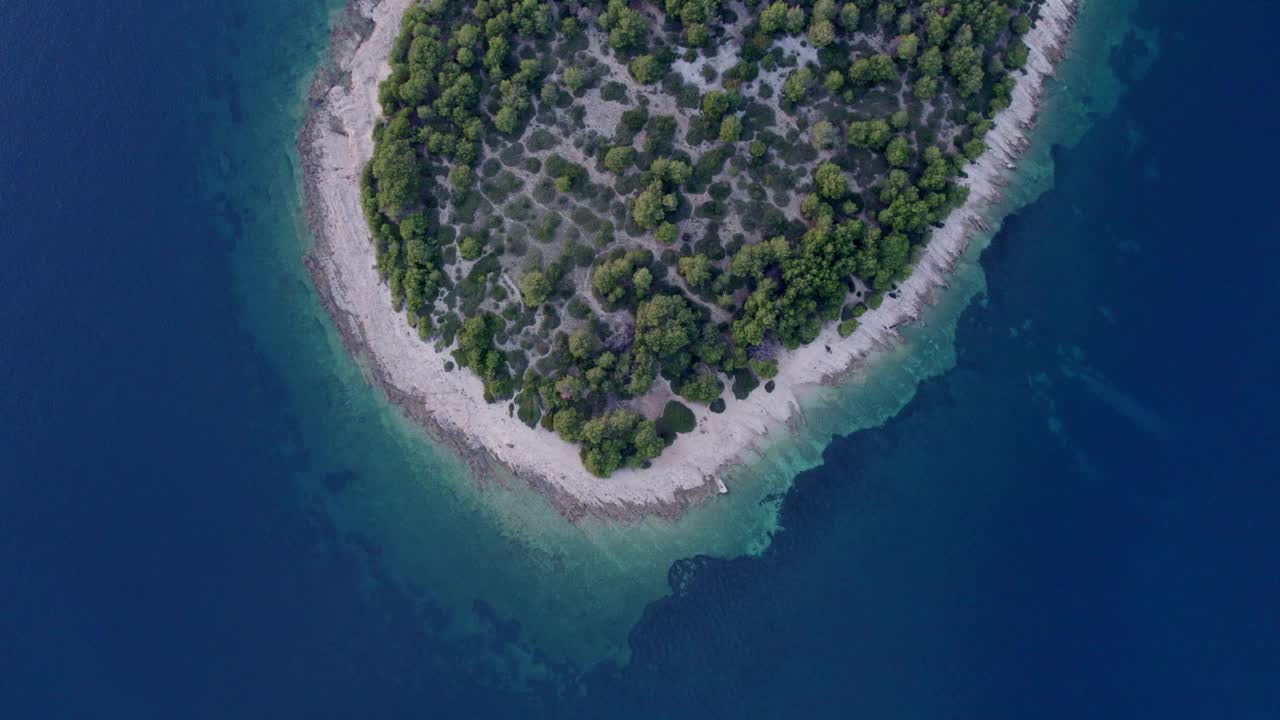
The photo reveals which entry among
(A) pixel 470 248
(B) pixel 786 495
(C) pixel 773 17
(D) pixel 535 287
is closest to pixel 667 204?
(D) pixel 535 287

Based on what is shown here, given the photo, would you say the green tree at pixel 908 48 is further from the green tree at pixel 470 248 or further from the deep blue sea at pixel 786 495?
the green tree at pixel 470 248

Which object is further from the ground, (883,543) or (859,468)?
(859,468)

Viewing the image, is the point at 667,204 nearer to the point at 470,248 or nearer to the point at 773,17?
the point at 470,248

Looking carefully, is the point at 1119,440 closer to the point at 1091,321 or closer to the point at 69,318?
the point at 1091,321

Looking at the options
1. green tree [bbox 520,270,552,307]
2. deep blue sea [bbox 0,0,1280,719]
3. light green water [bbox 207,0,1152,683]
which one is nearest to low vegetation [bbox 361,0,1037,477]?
green tree [bbox 520,270,552,307]

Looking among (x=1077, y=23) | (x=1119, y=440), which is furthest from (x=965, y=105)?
(x=1119, y=440)

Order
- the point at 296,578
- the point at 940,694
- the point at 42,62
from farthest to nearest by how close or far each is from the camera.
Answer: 1. the point at 42,62
2. the point at 296,578
3. the point at 940,694
